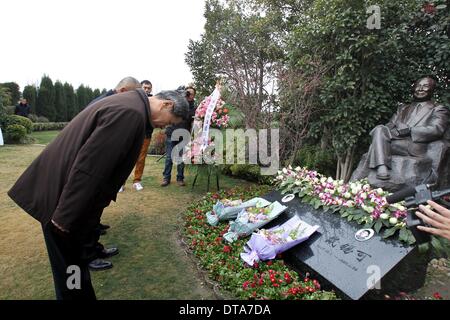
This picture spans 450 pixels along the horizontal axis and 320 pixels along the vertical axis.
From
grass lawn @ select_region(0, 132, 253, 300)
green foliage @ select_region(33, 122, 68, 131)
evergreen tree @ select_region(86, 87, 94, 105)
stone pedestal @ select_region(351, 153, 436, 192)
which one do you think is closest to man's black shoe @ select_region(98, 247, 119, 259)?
grass lawn @ select_region(0, 132, 253, 300)

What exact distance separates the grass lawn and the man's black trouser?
0.77m

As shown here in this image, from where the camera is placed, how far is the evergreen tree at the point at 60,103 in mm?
22719

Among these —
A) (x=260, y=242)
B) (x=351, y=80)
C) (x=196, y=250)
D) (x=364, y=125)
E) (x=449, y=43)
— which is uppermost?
(x=449, y=43)

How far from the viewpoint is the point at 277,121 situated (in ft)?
21.7

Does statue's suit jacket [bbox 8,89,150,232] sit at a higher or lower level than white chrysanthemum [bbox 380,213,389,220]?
higher

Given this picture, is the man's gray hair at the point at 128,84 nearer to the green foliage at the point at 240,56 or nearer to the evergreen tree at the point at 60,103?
the green foliage at the point at 240,56

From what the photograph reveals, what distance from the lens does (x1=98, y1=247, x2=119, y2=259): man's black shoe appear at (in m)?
3.28

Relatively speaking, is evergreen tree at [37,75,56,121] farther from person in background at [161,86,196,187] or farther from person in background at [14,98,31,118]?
person in background at [161,86,196,187]

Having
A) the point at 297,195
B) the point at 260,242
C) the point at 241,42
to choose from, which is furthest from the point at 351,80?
the point at 241,42

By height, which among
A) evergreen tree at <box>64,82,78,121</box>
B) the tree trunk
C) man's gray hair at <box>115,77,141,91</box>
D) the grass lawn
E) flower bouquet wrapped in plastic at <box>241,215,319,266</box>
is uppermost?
evergreen tree at <box>64,82,78,121</box>

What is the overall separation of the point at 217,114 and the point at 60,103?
846 inches

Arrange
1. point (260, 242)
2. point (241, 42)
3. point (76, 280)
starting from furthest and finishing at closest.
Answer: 1. point (241, 42)
2. point (260, 242)
3. point (76, 280)
